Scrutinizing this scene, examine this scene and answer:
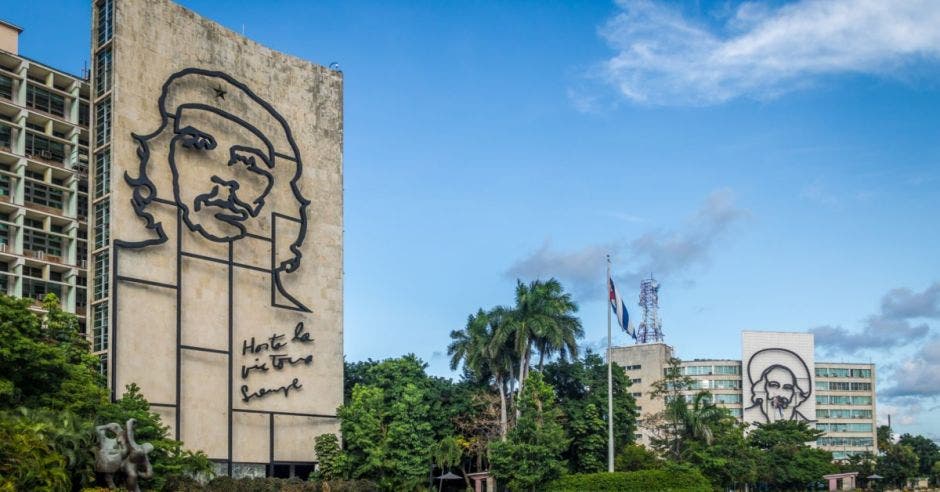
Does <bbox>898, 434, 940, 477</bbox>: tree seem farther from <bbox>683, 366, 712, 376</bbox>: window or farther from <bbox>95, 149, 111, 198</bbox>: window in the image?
<bbox>95, 149, 111, 198</bbox>: window

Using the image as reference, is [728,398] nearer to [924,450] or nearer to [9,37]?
[924,450]

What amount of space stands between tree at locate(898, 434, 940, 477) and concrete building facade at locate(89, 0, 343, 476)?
373 ft

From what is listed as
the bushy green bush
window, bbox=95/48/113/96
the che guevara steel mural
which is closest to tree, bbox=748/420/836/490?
the bushy green bush

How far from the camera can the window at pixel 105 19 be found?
5875 centimetres

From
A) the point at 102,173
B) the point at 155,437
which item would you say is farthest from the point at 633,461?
the point at 102,173

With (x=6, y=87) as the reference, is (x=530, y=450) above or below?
below

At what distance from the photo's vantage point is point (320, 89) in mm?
71500

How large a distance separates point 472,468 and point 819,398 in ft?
260

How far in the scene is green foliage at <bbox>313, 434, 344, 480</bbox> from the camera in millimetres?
64500

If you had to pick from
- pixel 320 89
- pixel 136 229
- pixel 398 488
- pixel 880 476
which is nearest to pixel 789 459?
pixel 880 476

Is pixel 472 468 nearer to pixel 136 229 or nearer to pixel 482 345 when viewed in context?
pixel 482 345

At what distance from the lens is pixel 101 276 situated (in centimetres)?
5691

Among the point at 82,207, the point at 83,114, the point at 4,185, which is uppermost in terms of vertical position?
the point at 83,114

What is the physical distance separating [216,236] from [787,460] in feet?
201
